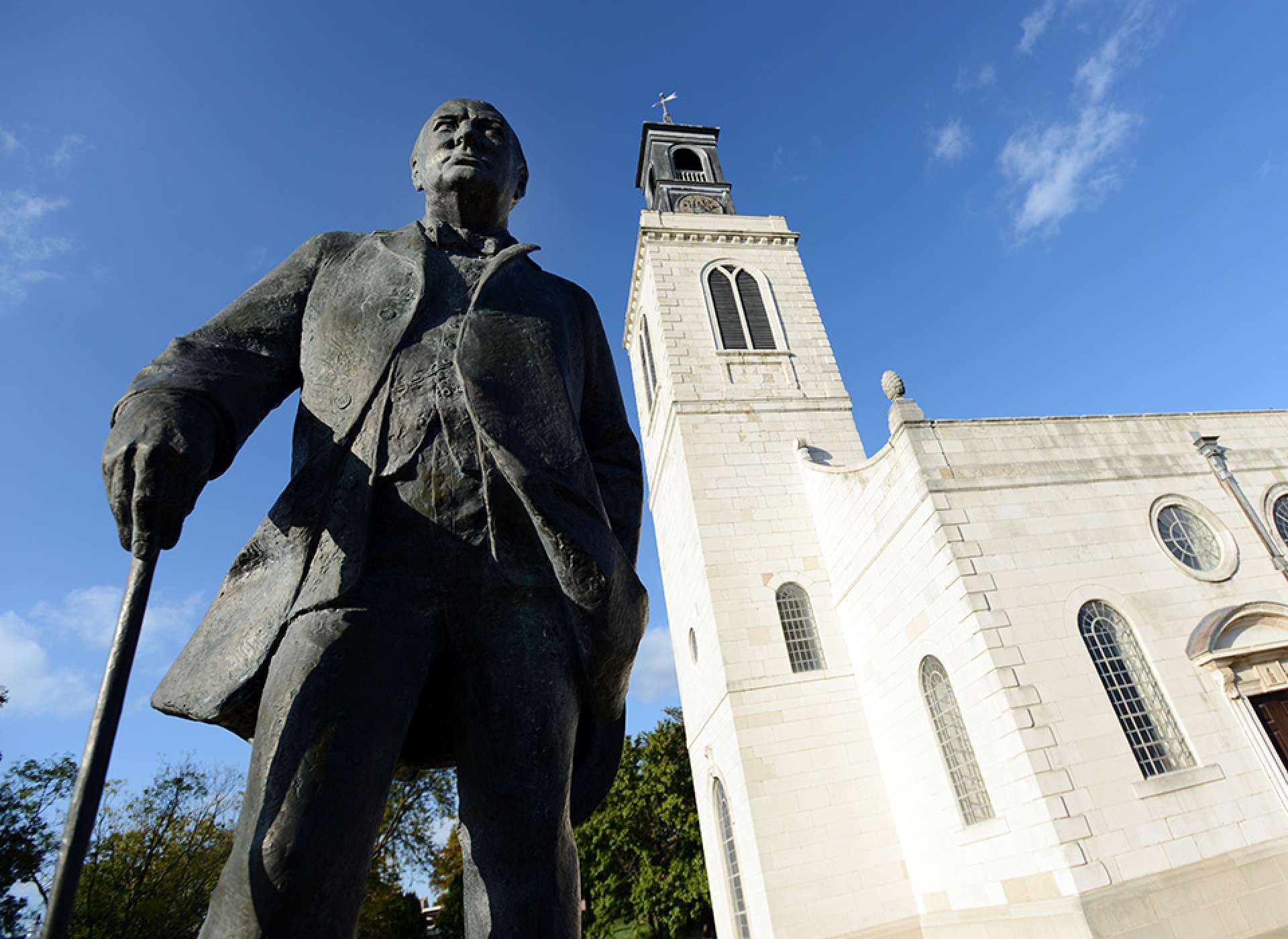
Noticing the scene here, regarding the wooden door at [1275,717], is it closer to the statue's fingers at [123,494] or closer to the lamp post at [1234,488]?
the lamp post at [1234,488]

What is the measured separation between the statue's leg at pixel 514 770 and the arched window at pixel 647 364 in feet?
66.6

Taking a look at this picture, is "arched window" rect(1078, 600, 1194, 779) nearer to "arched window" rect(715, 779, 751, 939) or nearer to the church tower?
the church tower

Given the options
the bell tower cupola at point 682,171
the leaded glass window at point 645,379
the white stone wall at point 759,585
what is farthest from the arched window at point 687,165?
the leaded glass window at point 645,379

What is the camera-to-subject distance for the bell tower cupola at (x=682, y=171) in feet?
81.7

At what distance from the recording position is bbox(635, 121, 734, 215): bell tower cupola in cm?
2491

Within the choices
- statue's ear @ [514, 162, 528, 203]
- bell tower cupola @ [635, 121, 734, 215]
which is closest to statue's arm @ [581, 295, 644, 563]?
statue's ear @ [514, 162, 528, 203]

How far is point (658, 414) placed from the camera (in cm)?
2069

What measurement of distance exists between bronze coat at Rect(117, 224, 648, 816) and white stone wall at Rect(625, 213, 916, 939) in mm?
13404

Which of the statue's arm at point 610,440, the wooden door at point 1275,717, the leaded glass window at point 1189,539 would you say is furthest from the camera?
the leaded glass window at point 1189,539

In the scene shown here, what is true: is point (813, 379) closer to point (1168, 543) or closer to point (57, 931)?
point (1168, 543)

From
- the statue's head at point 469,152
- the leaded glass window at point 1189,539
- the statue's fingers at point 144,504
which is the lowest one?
the statue's fingers at point 144,504

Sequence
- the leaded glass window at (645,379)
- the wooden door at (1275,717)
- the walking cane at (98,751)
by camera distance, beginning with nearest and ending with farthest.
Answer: the walking cane at (98,751)
the wooden door at (1275,717)
the leaded glass window at (645,379)

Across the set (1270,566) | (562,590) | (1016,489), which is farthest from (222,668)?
(1270,566)

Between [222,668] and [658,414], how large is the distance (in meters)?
19.2
